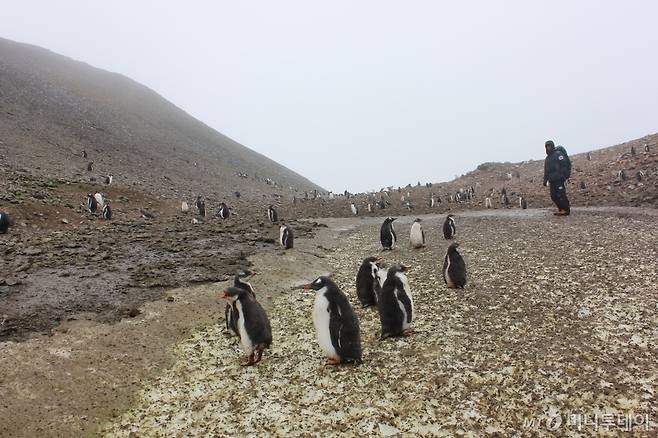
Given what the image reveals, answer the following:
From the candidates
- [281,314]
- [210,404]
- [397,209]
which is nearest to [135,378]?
[210,404]

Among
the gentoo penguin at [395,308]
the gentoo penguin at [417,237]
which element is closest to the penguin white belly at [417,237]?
the gentoo penguin at [417,237]

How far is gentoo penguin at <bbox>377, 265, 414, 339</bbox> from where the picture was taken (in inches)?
285

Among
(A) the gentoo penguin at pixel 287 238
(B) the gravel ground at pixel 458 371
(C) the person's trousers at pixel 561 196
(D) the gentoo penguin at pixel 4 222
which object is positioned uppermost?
(D) the gentoo penguin at pixel 4 222

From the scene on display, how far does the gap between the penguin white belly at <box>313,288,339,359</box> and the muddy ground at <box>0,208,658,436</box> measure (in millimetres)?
244

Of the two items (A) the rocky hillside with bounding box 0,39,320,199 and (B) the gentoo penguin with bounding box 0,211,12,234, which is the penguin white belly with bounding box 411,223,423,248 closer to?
(B) the gentoo penguin with bounding box 0,211,12,234

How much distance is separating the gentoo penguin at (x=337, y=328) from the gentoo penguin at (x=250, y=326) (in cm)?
78

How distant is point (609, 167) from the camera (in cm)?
2620

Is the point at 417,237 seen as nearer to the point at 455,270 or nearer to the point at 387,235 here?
the point at 387,235

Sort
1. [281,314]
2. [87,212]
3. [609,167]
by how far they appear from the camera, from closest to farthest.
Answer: [281,314], [87,212], [609,167]

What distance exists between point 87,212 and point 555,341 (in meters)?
18.3

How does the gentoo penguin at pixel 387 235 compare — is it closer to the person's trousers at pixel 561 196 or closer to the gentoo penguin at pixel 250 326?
the person's trousers at pixel 561 196

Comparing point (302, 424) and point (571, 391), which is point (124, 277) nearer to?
point (302, 424)

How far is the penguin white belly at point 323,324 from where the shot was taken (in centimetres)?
650

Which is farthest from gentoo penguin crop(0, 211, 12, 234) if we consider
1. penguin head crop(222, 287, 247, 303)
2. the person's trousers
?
the person's trousers
